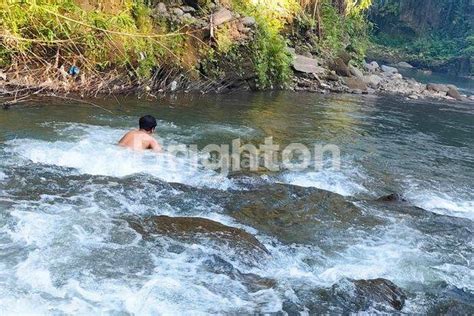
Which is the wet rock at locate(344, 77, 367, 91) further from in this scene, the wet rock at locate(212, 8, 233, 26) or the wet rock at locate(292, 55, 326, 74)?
the wet rock at locate(212, 8, 233, 26)

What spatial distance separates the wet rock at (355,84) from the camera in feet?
58.4

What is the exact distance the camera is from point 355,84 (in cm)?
1800

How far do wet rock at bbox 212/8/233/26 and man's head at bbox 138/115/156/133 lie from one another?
7.64m

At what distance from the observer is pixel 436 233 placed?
18.0 ft

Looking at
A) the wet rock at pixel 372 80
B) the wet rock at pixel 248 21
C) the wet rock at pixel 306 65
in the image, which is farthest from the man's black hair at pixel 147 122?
the wet rock at pixel 372 80

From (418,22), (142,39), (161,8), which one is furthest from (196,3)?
(418,22)

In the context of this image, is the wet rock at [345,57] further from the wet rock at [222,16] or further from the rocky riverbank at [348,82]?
the wet rock at [222,16]

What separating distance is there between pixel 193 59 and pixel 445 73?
91.0ft

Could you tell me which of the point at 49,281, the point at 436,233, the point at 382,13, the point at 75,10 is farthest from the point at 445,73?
the point at 49,281

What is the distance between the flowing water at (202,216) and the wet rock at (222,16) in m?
5.29

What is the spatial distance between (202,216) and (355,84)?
546 inches

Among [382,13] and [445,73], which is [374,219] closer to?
[445,73]

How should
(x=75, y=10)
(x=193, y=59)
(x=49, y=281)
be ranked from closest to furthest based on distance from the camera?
1. (x=49, y=281)
2. (x=75, y=10)
3. (x=193, y=59)

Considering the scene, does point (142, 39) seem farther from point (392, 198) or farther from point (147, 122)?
point (392, 198)
